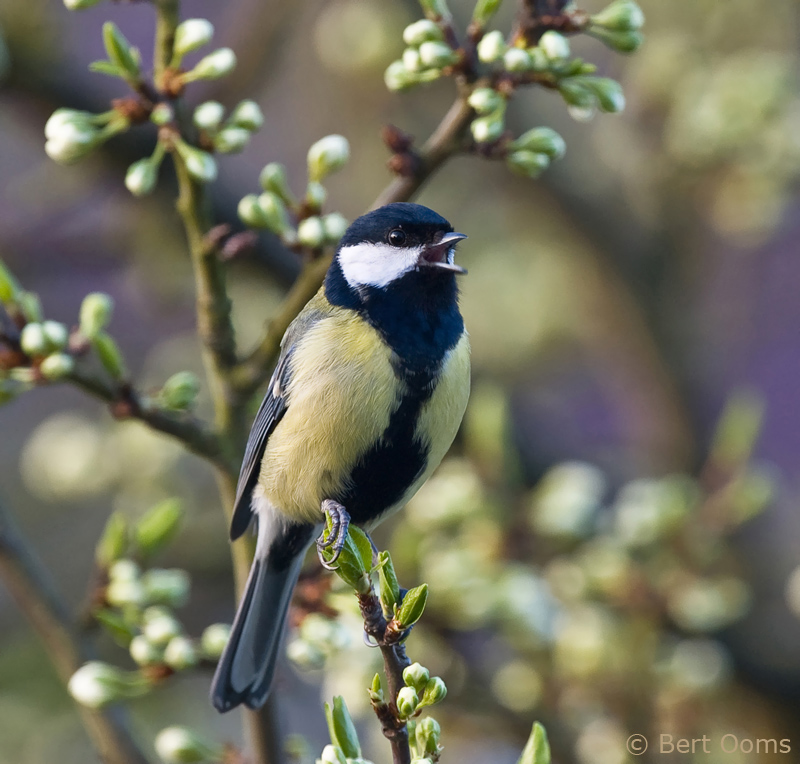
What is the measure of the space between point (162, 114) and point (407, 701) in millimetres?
962

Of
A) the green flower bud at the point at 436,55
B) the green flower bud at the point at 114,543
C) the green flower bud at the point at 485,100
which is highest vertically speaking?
the green flower bud at the point at 436,55

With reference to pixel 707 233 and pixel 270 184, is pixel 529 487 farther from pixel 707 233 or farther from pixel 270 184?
pixel 270 184

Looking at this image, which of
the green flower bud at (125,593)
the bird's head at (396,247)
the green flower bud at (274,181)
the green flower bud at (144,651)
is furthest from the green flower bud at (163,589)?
the green flower bud at (274,181)

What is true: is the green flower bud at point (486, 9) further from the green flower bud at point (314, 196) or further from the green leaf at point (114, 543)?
the green leaf at point (114, 543)

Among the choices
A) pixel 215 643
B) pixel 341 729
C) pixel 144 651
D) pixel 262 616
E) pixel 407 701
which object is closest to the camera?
pixel 407 701

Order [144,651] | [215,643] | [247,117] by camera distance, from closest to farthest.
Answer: [247,117], [144,651], [215,643]

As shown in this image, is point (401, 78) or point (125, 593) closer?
point (401, 78)

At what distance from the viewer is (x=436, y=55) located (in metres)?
1.50

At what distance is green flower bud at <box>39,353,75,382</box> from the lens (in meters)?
1.46

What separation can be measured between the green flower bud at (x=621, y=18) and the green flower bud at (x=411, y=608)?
0.98 meters

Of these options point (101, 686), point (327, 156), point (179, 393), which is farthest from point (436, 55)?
point (101, 686)

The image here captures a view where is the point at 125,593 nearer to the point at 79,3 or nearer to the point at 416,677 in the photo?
the point at 416,677

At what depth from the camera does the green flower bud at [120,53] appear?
1.42 metres

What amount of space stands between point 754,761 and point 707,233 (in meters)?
2.00
